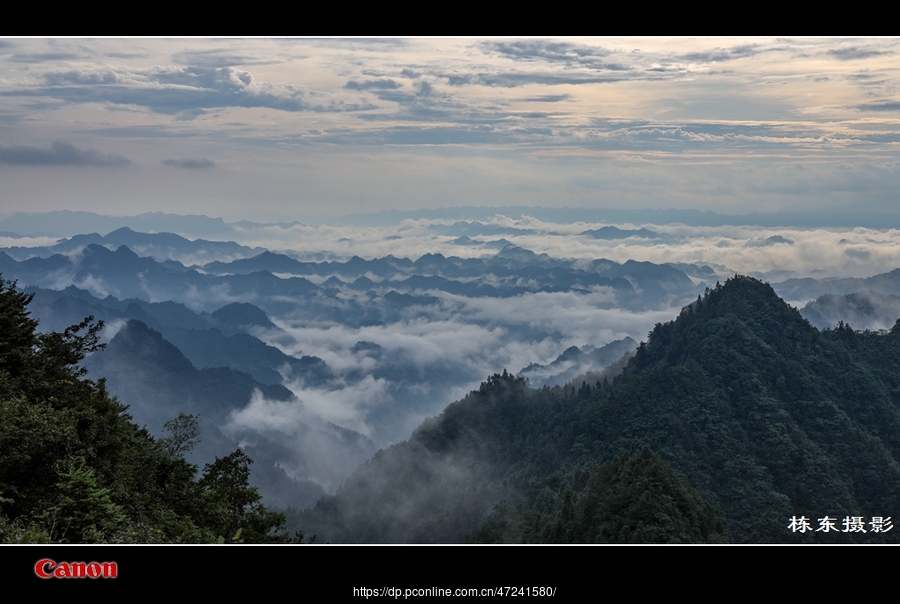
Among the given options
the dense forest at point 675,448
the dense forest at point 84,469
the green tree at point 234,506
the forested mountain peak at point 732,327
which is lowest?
the dense forest at point 675,448

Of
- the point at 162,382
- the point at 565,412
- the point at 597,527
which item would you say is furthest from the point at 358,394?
the point at 597,527

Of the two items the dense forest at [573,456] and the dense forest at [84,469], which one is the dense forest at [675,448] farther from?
the dense forest at [84,469]
